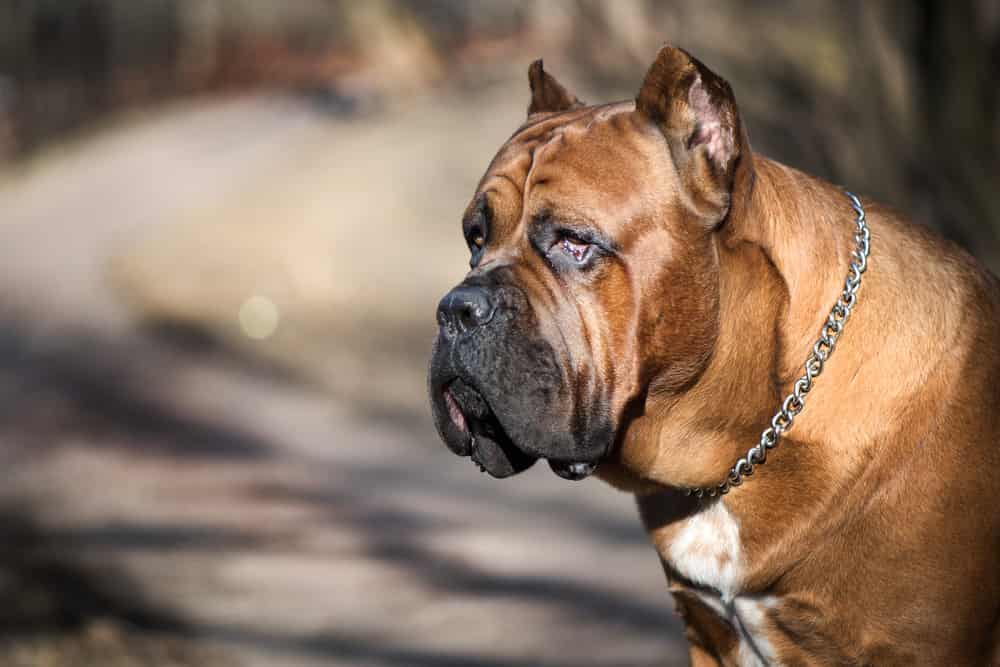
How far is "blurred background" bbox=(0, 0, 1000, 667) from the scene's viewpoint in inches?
217

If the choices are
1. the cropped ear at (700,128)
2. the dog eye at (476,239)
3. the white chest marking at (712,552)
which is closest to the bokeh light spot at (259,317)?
the dog eye at (476,239)

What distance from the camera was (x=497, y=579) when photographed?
585cm

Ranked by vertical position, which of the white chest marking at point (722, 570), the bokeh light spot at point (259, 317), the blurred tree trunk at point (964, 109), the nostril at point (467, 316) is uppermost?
the bokeh light spot at point (259, 317)

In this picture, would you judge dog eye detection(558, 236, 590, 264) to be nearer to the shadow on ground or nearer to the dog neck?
the dog neck

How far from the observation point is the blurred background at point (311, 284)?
5520mm

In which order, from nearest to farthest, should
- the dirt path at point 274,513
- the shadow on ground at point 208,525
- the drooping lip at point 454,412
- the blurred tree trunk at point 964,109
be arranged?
the drooping lip at point 454,412, the shadow on ground at point 208,525, the dirt path at point 274,513, the blurred tree trunk at point 964,109

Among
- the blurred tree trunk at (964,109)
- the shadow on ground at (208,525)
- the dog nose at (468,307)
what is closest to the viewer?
the dog nose at (468,307)

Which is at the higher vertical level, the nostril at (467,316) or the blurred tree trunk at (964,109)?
the blurred tree trunk at (964,109)

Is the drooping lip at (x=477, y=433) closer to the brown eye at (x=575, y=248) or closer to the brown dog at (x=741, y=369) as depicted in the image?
the brown dog at (x=741, y=369)

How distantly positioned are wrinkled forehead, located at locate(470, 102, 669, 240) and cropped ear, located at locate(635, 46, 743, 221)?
2.7 inches

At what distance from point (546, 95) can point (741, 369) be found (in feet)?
3.40

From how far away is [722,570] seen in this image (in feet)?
9.96

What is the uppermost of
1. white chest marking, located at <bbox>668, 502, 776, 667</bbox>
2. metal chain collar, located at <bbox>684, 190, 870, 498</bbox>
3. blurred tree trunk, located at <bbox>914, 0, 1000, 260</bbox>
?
blurred tree trunk, located at <bbox>914, 0, 1000, 260</bbox>

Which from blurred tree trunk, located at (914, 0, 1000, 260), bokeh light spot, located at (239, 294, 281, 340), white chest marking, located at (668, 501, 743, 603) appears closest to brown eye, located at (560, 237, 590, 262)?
white chest marking, located at (668, 501, 743, 603)
